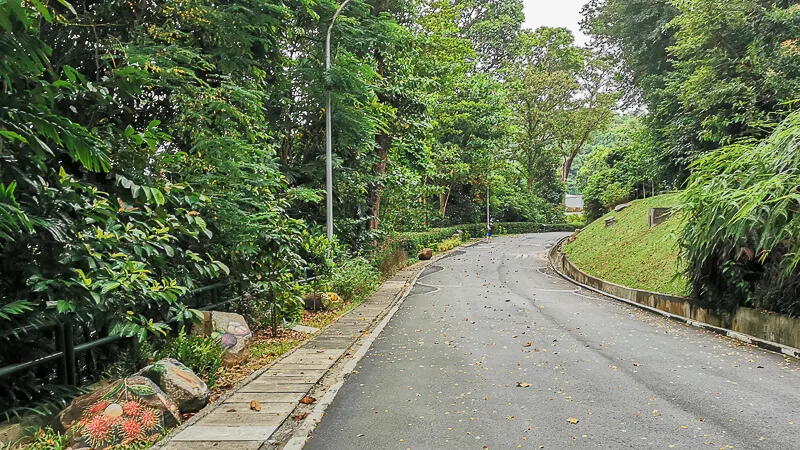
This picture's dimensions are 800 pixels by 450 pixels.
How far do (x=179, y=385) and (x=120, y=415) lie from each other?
84 cm

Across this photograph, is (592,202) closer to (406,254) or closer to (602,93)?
(602,93)

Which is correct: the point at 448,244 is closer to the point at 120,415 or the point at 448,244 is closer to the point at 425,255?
the point at 425,255

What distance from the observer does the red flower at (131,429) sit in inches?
172

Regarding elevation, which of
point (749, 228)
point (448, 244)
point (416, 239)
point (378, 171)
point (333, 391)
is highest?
point (378, 171)

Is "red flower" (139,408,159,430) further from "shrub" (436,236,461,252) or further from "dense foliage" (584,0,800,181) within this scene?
"shrub" (436,236,461,252)

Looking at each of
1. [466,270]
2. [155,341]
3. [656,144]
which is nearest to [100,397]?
[155,341]

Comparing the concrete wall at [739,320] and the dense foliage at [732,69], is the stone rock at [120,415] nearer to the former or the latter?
the concrete wall at [739,320]

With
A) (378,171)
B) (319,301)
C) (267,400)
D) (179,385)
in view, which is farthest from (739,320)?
(378,171)

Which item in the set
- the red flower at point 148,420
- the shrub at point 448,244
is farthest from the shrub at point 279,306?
the shrub at point 448,244

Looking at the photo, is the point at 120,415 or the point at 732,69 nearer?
the point at 120,415

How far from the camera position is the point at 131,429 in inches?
173

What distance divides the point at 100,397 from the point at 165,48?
4.47 metres

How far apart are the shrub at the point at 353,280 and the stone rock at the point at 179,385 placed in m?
7.43

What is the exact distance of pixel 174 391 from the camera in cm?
519
